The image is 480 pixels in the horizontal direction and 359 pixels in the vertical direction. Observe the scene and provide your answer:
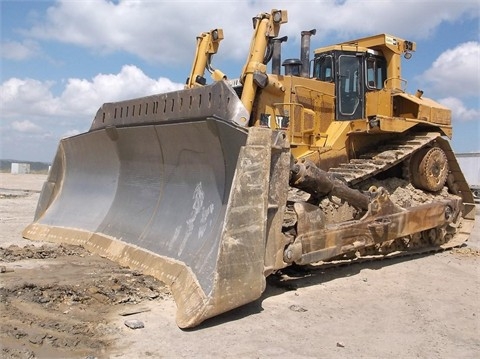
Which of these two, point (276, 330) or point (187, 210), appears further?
point (187, 210)

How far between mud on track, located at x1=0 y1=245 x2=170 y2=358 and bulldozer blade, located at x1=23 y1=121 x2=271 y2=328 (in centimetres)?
35

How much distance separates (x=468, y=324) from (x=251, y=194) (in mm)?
2211

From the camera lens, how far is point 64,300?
4.14 meters

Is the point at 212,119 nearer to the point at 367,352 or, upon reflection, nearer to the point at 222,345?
the point at 222,345

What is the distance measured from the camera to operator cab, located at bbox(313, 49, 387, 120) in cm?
771

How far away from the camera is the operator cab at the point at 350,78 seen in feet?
25.3

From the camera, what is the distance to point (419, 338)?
3975 millimetres

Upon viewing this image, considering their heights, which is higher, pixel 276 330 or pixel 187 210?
pixel 187 210

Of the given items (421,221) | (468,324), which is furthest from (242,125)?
(421,221)

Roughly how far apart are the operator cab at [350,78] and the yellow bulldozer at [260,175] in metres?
0.02

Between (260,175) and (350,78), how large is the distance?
4.08 metres

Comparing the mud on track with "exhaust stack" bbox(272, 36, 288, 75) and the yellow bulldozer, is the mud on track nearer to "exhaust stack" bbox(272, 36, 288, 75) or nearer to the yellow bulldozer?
the yellow bulldozer

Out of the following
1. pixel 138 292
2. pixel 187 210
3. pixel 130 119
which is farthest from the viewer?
pixel 130 119

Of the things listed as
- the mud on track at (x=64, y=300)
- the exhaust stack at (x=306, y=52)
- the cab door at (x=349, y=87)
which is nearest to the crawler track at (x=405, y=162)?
the cab door at (x=349, y=87)
